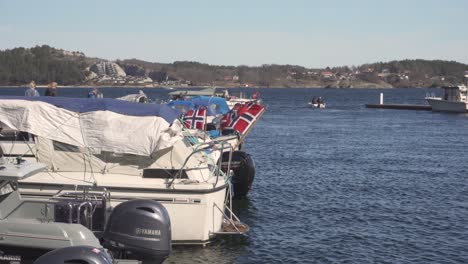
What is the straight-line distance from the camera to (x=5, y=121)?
16.4 metres

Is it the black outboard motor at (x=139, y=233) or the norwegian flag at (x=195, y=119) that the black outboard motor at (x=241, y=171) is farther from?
the black outboard motor at (x=139, y=233)

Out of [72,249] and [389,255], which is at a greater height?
[72,249]

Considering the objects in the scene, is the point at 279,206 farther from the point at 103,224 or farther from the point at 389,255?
the point at 103,224

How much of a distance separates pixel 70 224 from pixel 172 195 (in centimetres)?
409

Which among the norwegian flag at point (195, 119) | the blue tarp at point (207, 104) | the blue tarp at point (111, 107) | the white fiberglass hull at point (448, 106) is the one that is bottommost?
the white fiberglass hull at point (448, 106)

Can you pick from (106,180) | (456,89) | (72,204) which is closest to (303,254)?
(106,180)

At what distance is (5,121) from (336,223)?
33.1ft

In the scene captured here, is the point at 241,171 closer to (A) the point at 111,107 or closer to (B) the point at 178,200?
(A) the point at 111,107

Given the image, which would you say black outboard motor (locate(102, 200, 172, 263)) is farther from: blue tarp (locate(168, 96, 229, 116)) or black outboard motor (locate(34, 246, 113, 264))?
blue tarp (locate(168, 96, 229, 116))

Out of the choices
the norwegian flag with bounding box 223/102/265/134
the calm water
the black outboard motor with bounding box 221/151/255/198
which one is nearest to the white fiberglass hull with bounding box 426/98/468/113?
the calm water

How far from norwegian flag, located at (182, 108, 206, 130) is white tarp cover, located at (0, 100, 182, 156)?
41.0 ft

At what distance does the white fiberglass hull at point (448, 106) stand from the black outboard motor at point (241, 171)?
64.3 meters

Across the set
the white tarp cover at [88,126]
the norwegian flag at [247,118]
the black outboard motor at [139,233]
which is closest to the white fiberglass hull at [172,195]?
the white tarp cover at [88,126]

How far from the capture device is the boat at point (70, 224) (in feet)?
36.8
